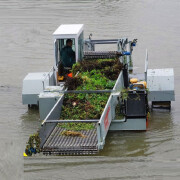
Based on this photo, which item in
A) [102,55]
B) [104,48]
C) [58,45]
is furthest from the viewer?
[104,48]

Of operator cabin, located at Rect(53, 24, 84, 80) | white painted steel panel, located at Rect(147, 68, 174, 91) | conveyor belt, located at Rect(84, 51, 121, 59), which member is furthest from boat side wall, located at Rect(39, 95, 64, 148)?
conveyor belt, located at Rect(84, 51, 121, 59)

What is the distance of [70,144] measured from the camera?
9.49 meters

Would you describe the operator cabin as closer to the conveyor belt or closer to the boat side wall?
the conveyor belt

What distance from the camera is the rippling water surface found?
32.6 feet

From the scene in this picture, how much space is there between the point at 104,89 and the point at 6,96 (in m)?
4.11

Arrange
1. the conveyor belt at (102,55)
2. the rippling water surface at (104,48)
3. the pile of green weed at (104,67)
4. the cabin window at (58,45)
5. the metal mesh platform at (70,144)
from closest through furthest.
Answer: the metal mesh platform at (70,144), the rippling water surface at (104,48), the pile of green weed at (104,67), the cabin window at (58,45), the conveyor belt at (102,55)

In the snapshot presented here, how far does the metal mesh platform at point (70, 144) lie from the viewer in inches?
359

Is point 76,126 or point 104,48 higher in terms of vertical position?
point 104,48

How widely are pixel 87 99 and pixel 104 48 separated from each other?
9208mm

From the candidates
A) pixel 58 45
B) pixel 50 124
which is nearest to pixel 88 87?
pixel 50 124

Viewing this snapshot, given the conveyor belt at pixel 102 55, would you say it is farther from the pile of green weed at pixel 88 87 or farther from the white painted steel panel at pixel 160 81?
the white painted steel panel at pixel 160 81

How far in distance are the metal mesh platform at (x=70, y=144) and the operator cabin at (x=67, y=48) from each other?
121 inches

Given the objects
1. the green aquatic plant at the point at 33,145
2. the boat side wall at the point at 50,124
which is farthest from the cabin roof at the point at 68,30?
the green aquatic plant at the point at 33,145

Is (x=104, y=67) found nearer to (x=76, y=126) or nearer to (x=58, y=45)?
(x=58, y=45)
